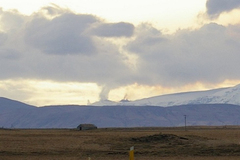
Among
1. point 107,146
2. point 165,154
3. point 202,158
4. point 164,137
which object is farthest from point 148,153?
point 164,137

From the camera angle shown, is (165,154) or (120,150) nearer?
(165,154)

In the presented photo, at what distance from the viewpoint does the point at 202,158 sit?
4566 cm

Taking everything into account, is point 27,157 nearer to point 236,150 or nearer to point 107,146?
point 107,146

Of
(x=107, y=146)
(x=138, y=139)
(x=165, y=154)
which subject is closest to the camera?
(x=165, y=154)

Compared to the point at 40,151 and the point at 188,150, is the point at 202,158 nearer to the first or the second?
the point at 188,150

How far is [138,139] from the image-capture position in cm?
6322

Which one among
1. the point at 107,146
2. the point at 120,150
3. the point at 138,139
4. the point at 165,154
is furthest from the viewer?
the point at 138,139

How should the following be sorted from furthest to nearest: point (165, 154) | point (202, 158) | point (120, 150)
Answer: point (120, 150) → point (165, 154) → point (202, 158)

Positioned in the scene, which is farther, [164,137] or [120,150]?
[164,137]

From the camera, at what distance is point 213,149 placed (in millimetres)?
51750

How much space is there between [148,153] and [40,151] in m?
9.98

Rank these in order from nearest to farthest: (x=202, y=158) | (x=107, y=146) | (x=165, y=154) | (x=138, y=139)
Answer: (x=202, y=158) < (x=165, y=154) < (x=107, y=146) < (x=138, y=139)

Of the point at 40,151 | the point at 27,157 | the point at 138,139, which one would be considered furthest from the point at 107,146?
the point at 27,157

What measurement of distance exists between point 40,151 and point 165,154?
11.6 meters
